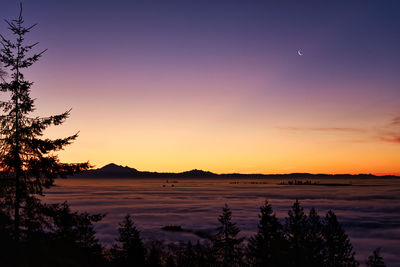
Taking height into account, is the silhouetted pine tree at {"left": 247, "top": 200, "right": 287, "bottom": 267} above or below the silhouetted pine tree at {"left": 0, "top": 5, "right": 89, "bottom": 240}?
below

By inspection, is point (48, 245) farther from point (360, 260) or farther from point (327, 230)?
point (360, 260)

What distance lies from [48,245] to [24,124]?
19.5 feet

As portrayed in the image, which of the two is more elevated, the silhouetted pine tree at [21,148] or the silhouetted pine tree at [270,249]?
the silhouetted pine tree at [21,148]

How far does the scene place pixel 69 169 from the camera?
16.0m

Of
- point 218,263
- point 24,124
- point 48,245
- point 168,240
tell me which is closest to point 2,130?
point 24,124

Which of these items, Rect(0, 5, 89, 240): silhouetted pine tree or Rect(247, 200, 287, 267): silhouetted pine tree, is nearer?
Rect(0, 5, 89, 240): silhouetted pine tree

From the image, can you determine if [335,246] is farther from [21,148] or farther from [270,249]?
[21,148]

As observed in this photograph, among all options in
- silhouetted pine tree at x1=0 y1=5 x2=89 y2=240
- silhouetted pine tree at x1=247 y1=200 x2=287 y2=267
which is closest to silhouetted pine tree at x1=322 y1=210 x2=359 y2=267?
silhouetted pine tree at x1=247 y1=200 x2=287 y2=267

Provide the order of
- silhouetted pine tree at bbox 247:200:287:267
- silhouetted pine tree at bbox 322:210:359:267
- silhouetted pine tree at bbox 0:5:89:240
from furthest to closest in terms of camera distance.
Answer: silhouetted pine tree at bbox 322:210:359:267, silhouetted pine tree at bbox 247:200:287:267, silhouetted pine tree at bbox 0:5:89:240

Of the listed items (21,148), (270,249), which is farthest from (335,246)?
(21,148)

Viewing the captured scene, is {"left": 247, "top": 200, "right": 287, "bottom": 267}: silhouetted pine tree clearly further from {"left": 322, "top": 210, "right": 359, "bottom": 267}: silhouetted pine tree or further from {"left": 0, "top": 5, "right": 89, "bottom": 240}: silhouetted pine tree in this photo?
{"left": 0, "top": 5, "right": 89, "bottom": 240}: silhouetted pine tree

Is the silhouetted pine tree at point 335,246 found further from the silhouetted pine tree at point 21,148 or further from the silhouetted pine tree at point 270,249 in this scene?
the silhouetted pine tree at point 21,148

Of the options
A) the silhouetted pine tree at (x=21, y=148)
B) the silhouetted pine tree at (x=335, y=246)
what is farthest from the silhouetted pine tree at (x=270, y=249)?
the silhouetted pine tree at (x=21, y=148)

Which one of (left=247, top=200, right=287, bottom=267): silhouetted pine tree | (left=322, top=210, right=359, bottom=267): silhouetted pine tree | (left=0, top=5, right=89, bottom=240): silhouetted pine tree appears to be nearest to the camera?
(left=0, top=5, right=89, bottom=240): silhouetted pine tree
